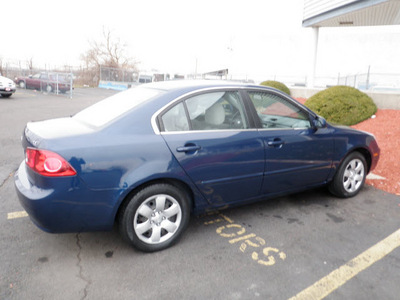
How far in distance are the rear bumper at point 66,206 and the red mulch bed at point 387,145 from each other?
14.0 feet

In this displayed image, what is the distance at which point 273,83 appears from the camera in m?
13.9

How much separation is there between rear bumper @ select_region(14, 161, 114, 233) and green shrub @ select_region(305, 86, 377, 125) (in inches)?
317

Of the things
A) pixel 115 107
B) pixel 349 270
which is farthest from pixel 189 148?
pixel 349 270

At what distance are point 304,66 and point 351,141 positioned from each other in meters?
37.3

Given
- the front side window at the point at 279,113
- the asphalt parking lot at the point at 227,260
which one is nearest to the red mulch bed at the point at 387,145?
the asphalt parking lot at the point at 227,260

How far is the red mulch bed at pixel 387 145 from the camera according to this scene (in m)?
5.03

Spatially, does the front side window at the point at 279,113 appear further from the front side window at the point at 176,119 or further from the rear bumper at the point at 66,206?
the rear bumper at the point at 66,206

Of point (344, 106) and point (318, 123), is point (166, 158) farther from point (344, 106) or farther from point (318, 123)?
point (344, 106)

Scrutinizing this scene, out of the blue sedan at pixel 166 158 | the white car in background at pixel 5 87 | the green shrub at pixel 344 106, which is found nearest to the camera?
the blue sedan at pixel 166 158

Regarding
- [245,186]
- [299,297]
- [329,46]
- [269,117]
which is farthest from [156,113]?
[329,46]

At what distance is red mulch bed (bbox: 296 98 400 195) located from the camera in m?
5.03

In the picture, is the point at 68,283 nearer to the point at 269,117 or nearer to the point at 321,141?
the point at 269,117

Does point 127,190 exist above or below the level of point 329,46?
below

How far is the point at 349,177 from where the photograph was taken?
4.30 m
